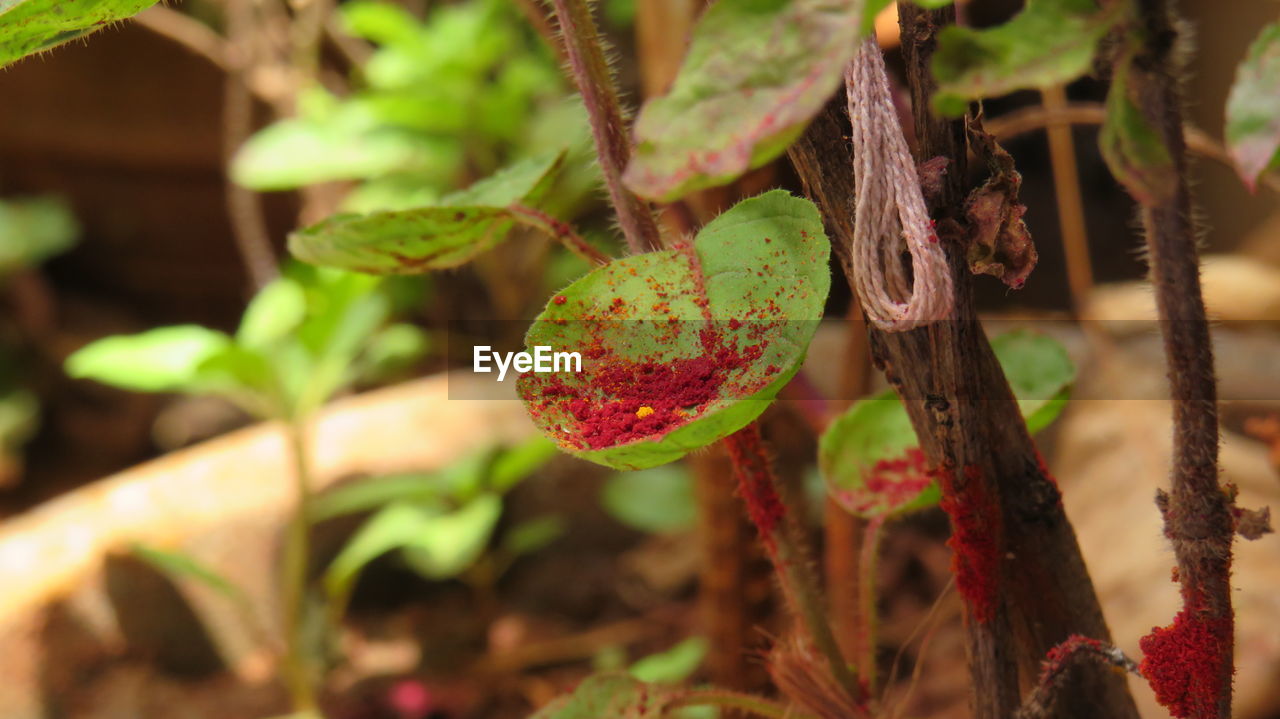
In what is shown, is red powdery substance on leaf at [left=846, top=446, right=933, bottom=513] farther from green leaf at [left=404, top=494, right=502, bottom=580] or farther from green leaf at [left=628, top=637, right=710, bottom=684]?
green leaf at [left=404, top=494, right=502, bottom=580]

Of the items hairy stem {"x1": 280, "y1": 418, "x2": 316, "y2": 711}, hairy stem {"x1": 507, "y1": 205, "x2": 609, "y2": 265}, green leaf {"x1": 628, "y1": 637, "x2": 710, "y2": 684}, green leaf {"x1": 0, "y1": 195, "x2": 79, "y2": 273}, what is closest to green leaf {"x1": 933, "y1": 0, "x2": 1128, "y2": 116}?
hairy stem {"x1": 507, "y1": 205, "x2": 609, "y2": 265}

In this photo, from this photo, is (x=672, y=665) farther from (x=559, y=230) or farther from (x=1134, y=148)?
(x=1134, y=148)

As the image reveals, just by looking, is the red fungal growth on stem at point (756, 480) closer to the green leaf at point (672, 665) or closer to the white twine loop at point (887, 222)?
the white twine loop at point (887, 222)

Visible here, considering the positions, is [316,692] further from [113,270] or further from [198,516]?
[113,270]

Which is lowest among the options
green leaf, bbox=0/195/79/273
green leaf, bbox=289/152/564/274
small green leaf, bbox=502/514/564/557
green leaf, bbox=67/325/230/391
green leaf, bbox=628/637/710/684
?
green leaf, bbox=628/637/710/684

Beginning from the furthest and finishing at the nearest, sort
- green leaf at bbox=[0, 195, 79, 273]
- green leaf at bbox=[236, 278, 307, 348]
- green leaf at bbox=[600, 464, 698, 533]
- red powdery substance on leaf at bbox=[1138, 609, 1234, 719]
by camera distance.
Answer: green leaf at bbox=[0, 195, 79, 273], green leaf at bbox=[600, 464, 698, 533], green leaf at bbox=[236, 278, 307, 348], red powdery substance on leaf at bbox=[1138, 609, 1234, 719]

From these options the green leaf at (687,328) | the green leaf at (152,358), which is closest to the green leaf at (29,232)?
the green leaf at (152,358)

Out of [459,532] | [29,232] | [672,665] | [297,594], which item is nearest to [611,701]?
[672,665]
